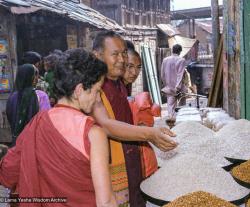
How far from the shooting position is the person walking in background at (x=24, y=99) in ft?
13.6

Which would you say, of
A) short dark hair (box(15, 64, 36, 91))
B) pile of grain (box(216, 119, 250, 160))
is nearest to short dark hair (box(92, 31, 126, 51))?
pile of grain (box(216, 119, 250, 160))

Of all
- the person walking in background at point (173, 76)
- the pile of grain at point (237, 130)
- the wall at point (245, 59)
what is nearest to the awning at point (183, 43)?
the person walking in background at point (173, 76)

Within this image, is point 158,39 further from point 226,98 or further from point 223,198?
point 223,198

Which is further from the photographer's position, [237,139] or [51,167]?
[237,139]

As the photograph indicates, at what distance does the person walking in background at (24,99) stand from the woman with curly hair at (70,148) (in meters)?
2.58

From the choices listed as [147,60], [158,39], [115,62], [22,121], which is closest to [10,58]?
[22,121]

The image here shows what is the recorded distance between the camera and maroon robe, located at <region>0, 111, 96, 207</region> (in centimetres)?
154

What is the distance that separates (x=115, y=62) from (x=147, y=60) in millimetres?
11116

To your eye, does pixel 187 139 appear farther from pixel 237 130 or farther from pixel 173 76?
pixel 173 76

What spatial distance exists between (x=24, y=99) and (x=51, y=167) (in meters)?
2.72

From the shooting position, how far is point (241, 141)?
8.87ft

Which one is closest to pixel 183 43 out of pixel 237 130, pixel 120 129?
pixel 237 130

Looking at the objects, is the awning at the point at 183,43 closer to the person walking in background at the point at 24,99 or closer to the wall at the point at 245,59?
the wall at the point at 245,59

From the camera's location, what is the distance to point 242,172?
2180 millimetres
